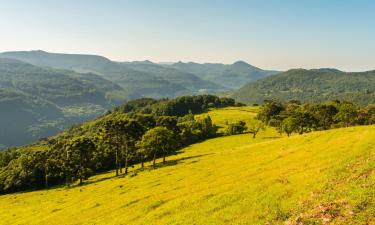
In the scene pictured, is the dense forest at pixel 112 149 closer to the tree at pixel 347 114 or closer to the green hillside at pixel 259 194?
the tree at pixel 347 114

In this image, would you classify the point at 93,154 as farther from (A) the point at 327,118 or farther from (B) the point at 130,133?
(A) the point at 327,118

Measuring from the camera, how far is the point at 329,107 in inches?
5404

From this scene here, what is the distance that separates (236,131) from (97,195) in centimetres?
11931

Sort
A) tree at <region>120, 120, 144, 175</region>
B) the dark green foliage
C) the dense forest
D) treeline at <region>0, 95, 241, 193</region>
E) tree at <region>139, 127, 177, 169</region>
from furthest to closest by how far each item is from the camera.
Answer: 1. the dark green foliage
2. the dense forest
3. treeline at <region>0, 95, 241, 193</region>
4. tree at <region>120, 120, 144, 175</region>
5. tree at <region>139, 127, 177, 169</region>

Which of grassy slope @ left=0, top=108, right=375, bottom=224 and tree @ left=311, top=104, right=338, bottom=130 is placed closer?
grassy slope @ left=0, top=108, right=375, bottom=224

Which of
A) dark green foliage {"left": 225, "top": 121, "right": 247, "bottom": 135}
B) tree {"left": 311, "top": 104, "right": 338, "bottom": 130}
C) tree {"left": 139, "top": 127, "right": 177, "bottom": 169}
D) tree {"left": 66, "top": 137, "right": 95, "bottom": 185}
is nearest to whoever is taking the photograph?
tree {"left": 139, "top": 127, "right": 177, "bottom": 169}

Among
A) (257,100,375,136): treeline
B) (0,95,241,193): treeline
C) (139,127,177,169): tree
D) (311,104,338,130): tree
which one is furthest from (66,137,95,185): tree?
(311,104,338,130): tree

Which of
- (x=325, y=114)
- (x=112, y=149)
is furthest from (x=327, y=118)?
(x=112, y=149)

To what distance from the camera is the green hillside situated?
3002 centimetres

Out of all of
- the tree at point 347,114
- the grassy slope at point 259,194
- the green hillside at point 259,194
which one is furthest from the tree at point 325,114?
the grassy slope at point 259,194

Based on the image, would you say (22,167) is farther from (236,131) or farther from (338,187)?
(338,187)

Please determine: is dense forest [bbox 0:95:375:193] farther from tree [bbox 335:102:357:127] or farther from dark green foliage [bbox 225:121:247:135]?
dark green foliage [bbox 225:121:247:135]

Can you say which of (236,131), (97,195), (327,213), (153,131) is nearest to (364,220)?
(327,213)

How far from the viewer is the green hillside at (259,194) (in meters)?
30.0
